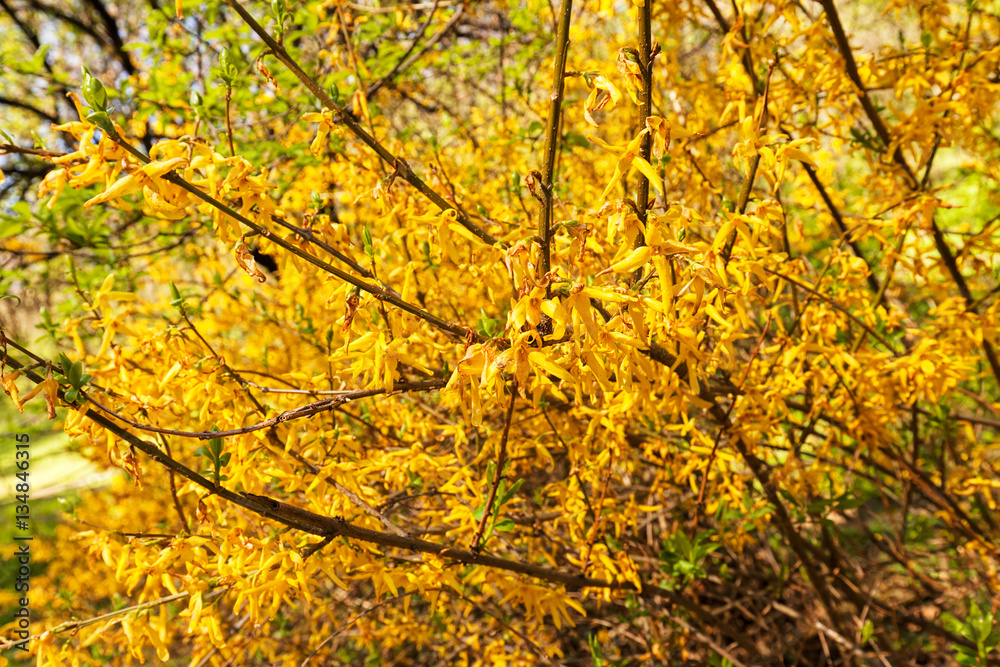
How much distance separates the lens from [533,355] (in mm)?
1081

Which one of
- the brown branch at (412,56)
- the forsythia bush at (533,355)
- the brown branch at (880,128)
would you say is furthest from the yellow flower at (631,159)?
the brown branch at (412,56)

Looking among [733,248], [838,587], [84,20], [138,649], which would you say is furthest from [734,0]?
[84,20]

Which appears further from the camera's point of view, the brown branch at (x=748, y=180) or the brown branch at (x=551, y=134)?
the brown branch at (x=748, y=180)

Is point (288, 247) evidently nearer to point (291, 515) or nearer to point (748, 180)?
point (291, 515)

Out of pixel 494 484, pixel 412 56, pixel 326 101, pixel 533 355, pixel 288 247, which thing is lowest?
pixel 494 484

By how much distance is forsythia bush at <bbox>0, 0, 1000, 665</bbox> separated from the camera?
4.04 feet

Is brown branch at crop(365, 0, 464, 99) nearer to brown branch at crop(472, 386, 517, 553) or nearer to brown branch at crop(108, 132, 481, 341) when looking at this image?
brown branch at crop(108, 132, 481, 341)

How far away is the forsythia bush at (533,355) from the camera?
1.23 metres

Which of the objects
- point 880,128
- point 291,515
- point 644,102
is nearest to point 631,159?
point 644,102

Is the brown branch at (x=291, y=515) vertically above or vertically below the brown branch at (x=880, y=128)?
below

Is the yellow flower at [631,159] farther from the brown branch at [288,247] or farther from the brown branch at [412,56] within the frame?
the brown branch at [412,56]

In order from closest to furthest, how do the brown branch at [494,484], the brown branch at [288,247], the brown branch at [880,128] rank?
the brown branch at [288,247] → the brown branch at [494,484] → the brown branch at [880,128]

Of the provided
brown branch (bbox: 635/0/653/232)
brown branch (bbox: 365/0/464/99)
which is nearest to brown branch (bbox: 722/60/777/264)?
brown branch (bbox: 635/0/653/232)

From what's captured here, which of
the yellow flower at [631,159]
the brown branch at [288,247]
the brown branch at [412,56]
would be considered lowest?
the brown branch at [288,247]
